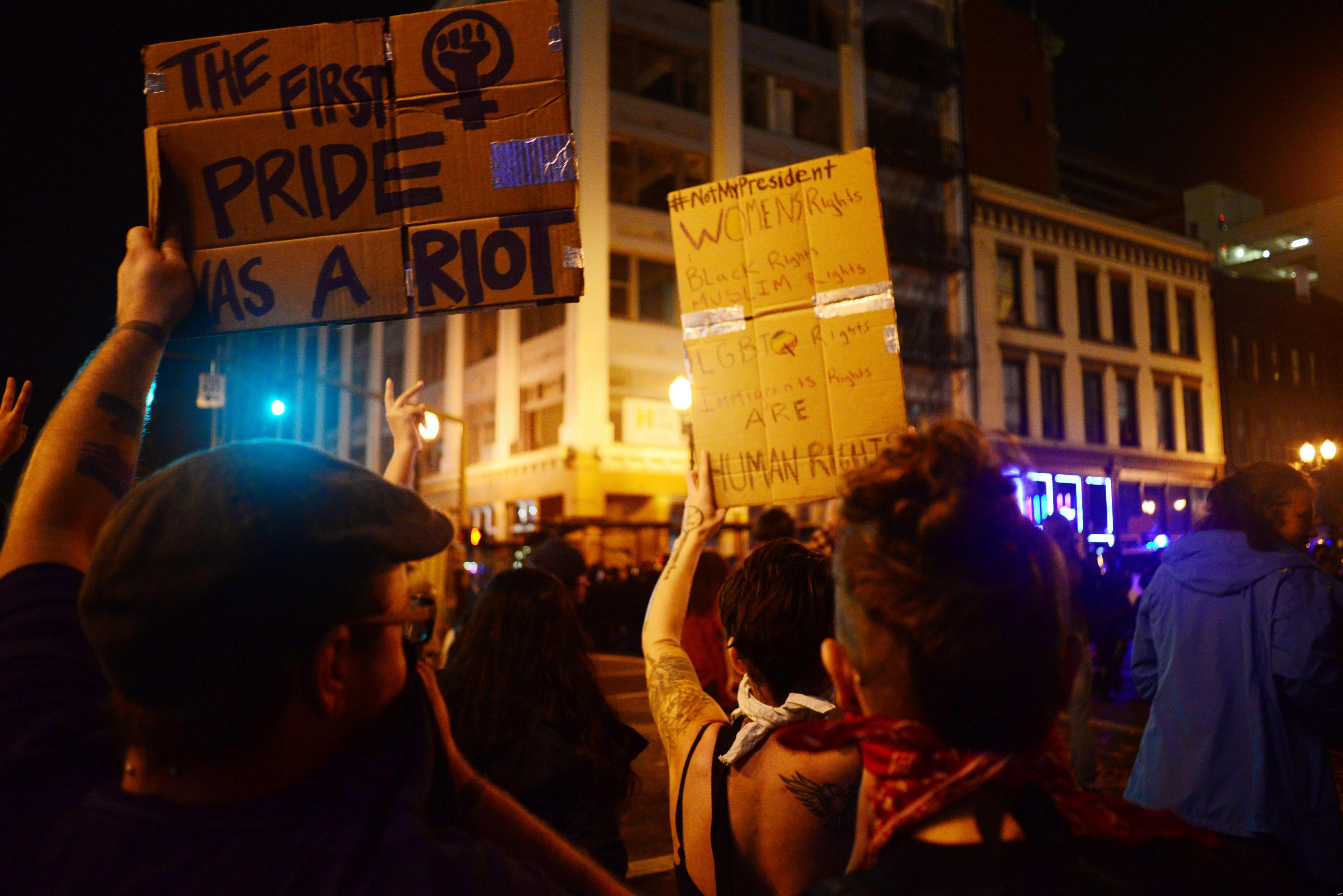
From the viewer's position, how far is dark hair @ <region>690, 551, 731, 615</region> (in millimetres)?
5715

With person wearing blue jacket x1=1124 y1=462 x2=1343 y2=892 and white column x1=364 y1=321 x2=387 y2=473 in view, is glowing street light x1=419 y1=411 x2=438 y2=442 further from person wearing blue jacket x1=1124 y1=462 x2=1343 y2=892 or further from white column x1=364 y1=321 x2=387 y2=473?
white column x1=364 y1=321 x2=387 y2=473

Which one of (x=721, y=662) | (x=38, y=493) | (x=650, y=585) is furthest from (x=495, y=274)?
(x=650, y=585)

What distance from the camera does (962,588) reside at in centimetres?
118

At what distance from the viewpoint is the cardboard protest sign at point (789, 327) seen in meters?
2.71

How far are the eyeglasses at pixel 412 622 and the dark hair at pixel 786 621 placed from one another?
1.01 m

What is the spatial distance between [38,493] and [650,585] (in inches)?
635

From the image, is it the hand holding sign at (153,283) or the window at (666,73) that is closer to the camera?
the hand holding sign at (153,283)

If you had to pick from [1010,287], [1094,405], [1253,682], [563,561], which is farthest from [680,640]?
[1094,405]

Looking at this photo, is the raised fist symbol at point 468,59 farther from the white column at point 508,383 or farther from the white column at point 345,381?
the white column at point 345,381

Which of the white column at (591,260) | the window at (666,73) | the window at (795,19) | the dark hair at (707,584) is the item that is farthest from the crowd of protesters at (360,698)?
the window at (795,19)

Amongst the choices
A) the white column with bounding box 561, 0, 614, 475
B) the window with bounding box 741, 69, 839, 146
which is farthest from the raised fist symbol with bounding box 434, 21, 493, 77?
the window with bounding box 741, 69, 839, 146

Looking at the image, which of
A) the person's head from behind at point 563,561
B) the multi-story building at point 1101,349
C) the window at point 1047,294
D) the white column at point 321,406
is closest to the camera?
the person's head from behind at point 563,561

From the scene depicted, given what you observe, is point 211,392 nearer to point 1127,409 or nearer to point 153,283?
point 153,283

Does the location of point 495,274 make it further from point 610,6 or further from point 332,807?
point 610,6
